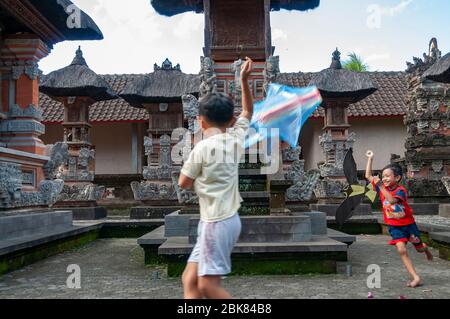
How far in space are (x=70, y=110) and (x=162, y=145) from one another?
3032 millimetres

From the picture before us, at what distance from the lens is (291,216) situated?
5633 mm

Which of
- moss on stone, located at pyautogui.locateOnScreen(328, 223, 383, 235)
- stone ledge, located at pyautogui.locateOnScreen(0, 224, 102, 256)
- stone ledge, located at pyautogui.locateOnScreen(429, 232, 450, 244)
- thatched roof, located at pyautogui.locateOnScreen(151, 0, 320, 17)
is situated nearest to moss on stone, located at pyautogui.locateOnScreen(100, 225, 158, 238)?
stone ledge, located at pyautogui.locateOnScreen(0, 224, 102, 256)

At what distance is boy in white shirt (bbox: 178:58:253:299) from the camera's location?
95.5 inches

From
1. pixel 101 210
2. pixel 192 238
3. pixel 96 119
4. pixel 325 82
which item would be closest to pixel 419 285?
pixel 192 238

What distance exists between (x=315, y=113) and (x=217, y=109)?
43.9ft

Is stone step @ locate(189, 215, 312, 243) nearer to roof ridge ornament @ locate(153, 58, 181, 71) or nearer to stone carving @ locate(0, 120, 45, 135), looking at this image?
stone carving @ locate(0, 120, 45, 135)

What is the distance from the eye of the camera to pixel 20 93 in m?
7.99

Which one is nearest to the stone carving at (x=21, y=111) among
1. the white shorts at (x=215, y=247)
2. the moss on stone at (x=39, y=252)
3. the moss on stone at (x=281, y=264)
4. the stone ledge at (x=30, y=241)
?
the stone ledge at (x=30, y=241)

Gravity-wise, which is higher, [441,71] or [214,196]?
[441,71]

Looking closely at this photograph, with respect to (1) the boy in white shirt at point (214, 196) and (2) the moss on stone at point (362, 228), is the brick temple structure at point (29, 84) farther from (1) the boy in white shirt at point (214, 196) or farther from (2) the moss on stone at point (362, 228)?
(2) the moss on stone at point (362, 228)

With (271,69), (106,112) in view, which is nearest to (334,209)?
(271,69)

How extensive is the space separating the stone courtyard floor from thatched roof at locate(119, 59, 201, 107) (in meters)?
7.29

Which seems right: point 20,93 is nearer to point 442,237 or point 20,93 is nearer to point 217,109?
point 217,109
